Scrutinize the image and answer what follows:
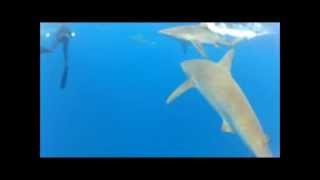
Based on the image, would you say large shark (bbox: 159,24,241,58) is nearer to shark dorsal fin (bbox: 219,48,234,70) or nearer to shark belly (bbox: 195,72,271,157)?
shark dorsal fin (bbox: 219,48,234,70)

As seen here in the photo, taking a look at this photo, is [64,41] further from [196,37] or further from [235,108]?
[235,108]

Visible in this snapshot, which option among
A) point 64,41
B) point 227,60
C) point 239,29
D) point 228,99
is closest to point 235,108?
point 228,99

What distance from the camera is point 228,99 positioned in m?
4.16

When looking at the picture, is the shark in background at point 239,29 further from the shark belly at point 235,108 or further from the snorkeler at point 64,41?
the snorkeler at point 64,41

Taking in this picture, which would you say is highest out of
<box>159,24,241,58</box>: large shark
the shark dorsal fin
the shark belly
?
<box>159,24,241,58</box>: large shark

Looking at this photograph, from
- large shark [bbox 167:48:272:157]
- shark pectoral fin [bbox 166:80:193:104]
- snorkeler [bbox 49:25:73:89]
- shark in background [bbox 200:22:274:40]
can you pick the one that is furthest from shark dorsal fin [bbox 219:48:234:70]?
snorkeler [bbox 49:25:73:89]

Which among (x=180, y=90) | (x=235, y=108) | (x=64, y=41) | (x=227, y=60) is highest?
(x=64, y=41)

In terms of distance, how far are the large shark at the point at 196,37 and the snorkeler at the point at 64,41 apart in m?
0.61

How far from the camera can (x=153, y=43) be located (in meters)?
4.15

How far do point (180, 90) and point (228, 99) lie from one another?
0.32 m

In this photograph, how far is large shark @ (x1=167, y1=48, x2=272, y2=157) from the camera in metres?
4.12
